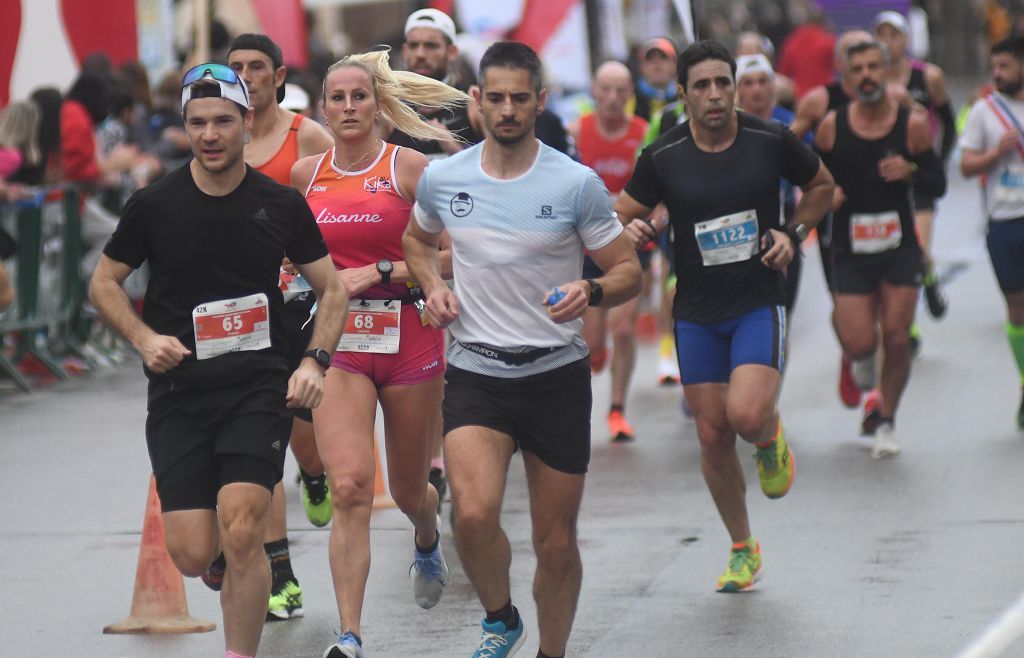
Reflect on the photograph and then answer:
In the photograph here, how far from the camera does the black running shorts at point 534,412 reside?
19.9 ft

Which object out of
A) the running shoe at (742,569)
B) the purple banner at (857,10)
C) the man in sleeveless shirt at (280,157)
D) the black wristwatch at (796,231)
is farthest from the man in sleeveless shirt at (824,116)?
the purple banner at (857,10)

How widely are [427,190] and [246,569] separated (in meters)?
1.35

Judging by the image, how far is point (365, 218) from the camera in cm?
696

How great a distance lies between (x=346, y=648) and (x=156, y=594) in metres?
1.25

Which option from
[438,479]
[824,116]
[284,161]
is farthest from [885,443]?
[284,161]

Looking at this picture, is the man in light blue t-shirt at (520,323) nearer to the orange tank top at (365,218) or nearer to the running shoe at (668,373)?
the orange tank top at (365,218)

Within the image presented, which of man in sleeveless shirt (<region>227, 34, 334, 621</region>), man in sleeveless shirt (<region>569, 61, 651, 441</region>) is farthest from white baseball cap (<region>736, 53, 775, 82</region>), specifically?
man in sleeveless shirt (<region>227, 34, 334, 621</region>)

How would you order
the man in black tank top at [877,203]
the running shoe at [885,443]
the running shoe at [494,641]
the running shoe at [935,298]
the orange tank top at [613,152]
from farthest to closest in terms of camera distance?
the running shoe at [935,298]
the orange tank top at [613,152]
the running shoe at [885,443]
the man in black tank top at [877,203]
the running shoe at [494,641]

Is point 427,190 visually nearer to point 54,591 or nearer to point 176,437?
point 176,437

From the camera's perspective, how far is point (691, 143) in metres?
7.79

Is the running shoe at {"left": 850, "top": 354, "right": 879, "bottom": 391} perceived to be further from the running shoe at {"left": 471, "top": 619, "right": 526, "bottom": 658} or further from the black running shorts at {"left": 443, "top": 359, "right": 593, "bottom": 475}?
the running shoe at {"left": 471, "top": 619, "right": 526, "bottom": 658}

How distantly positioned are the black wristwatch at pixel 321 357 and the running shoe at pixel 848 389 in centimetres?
570

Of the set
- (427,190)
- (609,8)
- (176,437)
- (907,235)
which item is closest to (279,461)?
(176,437)

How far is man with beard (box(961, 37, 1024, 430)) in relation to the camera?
423 inches
